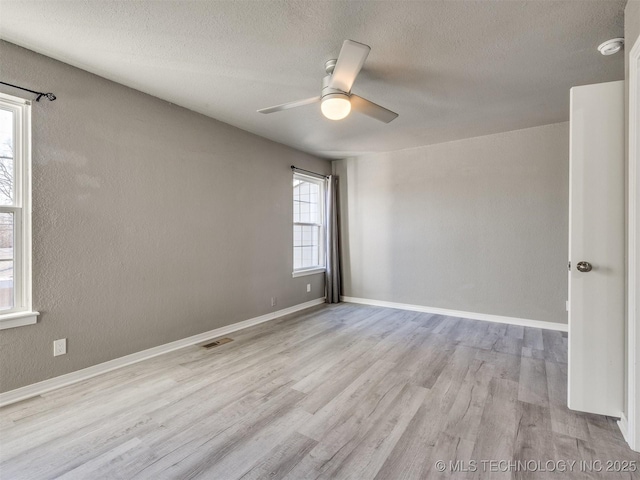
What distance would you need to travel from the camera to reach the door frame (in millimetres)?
1624

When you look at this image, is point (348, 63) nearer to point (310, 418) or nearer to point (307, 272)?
point (310, 418)

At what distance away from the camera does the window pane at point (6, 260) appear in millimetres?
2191

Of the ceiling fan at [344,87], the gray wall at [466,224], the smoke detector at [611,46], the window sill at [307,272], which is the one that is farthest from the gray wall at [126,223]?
the smoke detector at [611,46]

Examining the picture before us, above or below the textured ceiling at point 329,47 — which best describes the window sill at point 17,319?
below

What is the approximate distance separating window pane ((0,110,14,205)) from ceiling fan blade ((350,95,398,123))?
252 centimetres

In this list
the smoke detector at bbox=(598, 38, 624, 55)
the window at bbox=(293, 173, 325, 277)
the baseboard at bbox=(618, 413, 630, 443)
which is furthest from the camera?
the window at bbox=(293, 173, 325, 277)

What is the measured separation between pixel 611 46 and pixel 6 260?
4553 millimetres

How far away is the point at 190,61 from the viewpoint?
2.38 meters

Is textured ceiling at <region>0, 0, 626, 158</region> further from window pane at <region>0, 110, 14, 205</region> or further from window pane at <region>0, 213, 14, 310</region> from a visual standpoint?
window pane at <region>0, 213, 14, 310</region>

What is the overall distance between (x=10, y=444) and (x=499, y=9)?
382cm

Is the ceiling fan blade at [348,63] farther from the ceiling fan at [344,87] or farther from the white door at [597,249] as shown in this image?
the white door at [597,249]

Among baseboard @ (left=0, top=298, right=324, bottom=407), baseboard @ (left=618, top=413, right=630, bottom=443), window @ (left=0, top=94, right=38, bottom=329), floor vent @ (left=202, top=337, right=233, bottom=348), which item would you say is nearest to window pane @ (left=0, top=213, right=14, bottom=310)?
window @ (left=0, top=94, right=38, bottom=329)

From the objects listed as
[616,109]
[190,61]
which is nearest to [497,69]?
[616,109]

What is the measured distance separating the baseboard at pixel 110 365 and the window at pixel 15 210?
1.63ft
